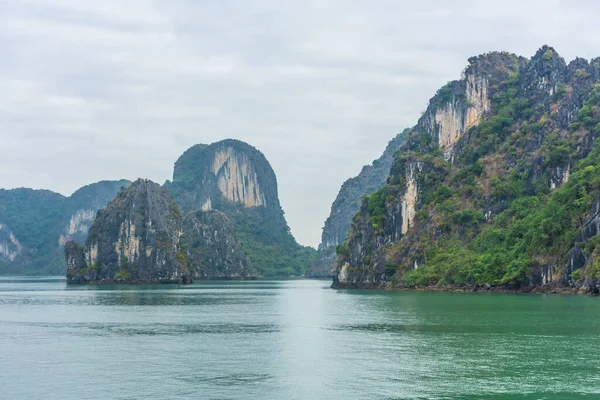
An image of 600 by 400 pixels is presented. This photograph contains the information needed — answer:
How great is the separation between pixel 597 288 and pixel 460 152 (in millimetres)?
64937

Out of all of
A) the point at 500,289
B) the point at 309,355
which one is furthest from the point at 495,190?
the point at 309,355

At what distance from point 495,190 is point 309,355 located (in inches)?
3926

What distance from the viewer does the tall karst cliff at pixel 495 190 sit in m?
112

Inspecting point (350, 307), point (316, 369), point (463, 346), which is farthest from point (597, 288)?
point (316, 369)

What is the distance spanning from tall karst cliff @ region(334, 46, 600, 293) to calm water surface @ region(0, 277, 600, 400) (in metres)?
36.0

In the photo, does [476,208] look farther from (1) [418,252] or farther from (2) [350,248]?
(2) [350,248]

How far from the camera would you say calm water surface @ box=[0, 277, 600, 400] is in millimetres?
35469

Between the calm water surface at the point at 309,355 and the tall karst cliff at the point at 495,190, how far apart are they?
36.0 m

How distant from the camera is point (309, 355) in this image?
153ft

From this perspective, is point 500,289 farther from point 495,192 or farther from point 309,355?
point 309,355

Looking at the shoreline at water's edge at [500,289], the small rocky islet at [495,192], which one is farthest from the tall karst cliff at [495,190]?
the shoreline at water's edge at [500,289]

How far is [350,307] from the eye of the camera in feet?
291

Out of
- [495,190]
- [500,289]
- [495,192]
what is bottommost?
[500,289]

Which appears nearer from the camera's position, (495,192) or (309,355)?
(309,355)
